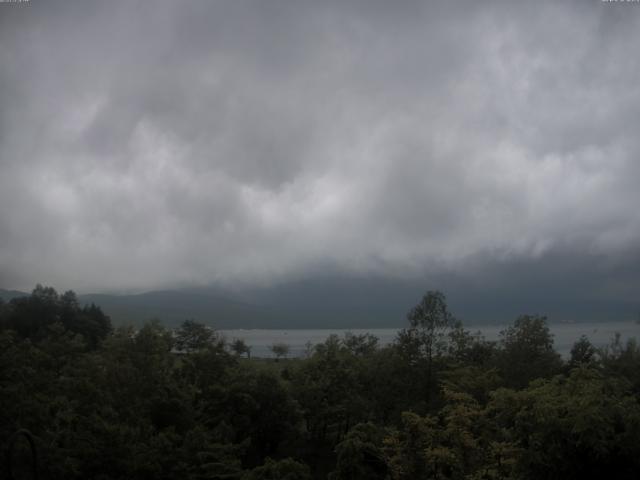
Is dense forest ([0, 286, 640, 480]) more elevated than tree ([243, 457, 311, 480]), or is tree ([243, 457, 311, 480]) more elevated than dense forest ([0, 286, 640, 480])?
dense forest ([0, 286, 640, 480])

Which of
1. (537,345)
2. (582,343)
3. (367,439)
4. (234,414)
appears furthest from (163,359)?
(582,343)

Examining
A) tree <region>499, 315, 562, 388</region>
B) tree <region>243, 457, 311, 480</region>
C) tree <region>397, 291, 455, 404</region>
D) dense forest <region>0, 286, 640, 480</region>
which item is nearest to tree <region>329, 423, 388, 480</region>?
dense forest <region>0, 286, 640, 480</region>

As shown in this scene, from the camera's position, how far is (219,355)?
4397 centimetres

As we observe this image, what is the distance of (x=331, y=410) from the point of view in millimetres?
38062

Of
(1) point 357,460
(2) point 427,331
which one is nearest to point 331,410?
(2) point 427,331

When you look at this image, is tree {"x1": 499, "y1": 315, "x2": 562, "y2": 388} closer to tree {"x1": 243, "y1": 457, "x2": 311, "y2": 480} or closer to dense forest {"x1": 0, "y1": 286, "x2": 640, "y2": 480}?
dense forest {"x1": 0, "y1": 286, "x2": 640, "y2": 480}

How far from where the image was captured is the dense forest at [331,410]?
1903 centimetres

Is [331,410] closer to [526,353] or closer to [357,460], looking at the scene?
[357,460]

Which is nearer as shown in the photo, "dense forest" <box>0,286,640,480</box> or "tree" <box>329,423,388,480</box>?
"dense forest" <box>0,286,640,480</box>

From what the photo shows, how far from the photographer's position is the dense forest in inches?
749

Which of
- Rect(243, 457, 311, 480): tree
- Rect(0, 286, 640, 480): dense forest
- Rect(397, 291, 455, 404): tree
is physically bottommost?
Rect(243, 457, 311, 480): tree

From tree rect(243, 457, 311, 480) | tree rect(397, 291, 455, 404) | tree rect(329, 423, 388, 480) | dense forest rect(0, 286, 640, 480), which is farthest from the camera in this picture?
tree rect(397, 291, 455, 404)

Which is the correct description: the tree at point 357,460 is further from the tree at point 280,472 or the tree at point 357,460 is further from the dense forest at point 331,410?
the tree at point 280,472

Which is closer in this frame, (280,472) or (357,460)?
(357,460)
